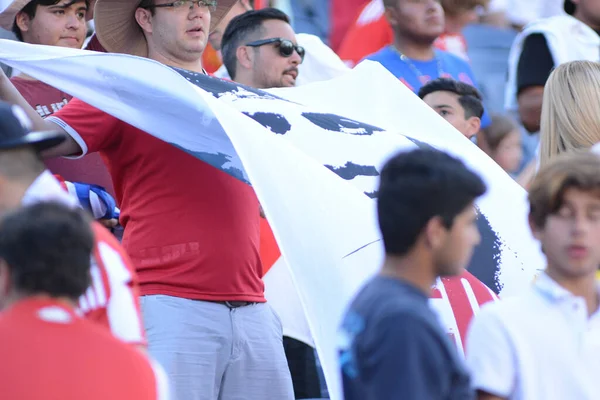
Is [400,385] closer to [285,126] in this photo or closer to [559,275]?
[559,275]

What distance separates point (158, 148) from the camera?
461 cm

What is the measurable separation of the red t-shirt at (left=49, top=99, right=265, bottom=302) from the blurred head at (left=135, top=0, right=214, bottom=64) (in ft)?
1.61

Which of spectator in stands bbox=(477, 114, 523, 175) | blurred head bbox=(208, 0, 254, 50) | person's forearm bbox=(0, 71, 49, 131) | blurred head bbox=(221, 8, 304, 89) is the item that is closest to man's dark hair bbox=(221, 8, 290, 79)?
blurred head bbox=(221, 8, 304, 89)

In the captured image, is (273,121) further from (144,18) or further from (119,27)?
(119,27)

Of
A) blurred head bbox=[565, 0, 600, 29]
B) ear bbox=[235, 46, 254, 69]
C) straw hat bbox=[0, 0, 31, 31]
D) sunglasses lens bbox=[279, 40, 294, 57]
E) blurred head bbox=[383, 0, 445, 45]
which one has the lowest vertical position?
ear bbox=[235, 46, 254, 69]

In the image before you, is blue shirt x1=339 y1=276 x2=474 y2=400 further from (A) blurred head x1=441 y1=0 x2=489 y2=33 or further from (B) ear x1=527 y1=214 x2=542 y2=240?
(A) blurred head x1=441 y1=0 x2=489 y2=33

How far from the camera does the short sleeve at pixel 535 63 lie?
666 cm

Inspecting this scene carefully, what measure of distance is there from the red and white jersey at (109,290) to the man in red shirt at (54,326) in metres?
0.22

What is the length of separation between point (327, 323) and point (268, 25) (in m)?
2.53

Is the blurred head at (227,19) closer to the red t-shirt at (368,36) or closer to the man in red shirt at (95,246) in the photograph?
the red t-shirt at (368,36)

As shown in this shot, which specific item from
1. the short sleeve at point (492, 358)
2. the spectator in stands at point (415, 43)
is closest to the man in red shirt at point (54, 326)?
the short sleeve at point (492, 358)

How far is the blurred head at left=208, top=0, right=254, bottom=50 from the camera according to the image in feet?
23.1

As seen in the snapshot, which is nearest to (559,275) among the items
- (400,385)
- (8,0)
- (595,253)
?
(595,253)

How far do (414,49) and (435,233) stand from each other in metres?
4.05
